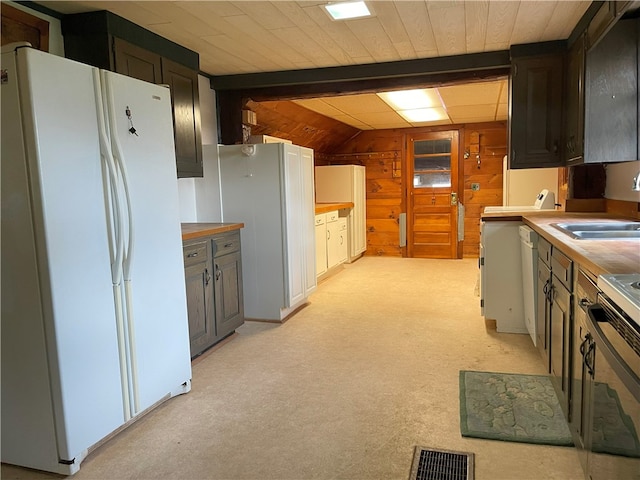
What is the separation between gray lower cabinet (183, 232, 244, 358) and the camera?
3158 mm

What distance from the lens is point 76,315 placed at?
Answer: 1.99 m

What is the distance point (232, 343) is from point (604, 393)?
8.98 ft

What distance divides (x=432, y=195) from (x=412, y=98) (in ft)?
8.70

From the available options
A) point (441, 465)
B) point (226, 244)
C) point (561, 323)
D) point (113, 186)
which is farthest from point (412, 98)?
point (441, 465)

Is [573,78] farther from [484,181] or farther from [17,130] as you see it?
[484,181]

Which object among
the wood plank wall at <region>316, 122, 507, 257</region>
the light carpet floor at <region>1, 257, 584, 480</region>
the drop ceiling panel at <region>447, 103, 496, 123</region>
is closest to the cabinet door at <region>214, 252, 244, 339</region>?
the light carpet floor at <region>1, 257, 584, 480</region>

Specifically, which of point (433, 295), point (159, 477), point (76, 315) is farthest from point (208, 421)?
point (433, 295)

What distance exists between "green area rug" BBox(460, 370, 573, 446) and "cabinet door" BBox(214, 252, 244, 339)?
5.83ft

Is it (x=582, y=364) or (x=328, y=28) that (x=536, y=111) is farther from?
(x=582, y=364)

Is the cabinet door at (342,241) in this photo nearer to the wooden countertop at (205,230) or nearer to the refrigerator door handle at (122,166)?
the wooden countertop at (205,230)

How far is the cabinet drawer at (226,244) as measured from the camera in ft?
11.4

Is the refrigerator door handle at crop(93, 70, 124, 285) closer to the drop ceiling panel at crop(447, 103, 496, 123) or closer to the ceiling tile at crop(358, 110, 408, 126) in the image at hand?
the ceiling tile at crop(358, 110, 408, 126)

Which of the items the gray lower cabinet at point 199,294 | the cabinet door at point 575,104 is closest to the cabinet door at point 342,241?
the gray lower cabinet at point 199,294

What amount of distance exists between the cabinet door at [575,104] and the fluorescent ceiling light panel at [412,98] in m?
1.53
